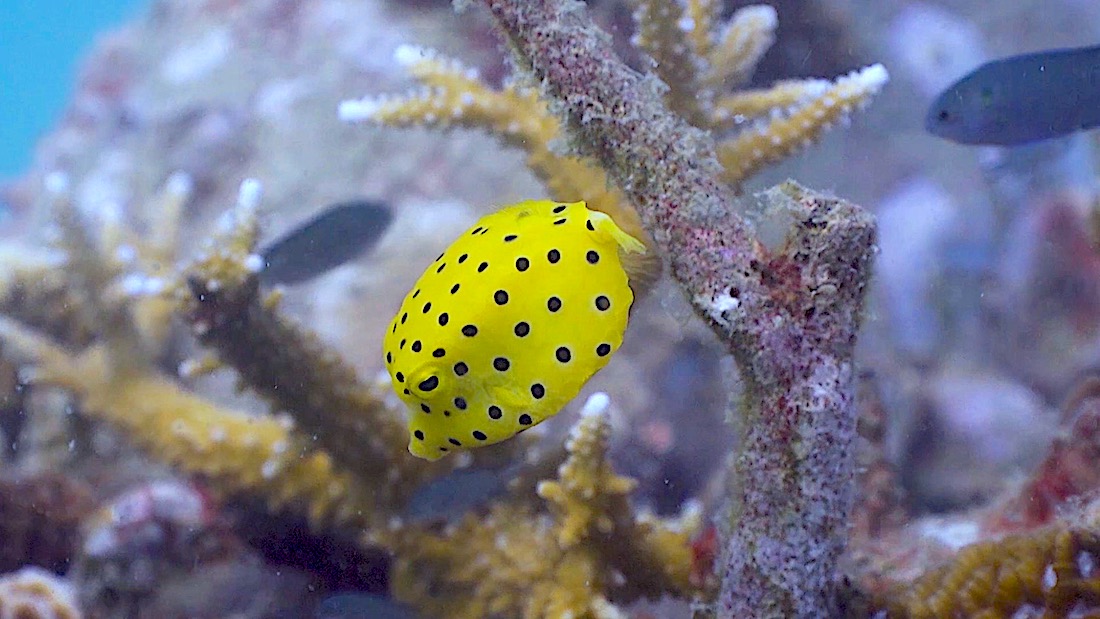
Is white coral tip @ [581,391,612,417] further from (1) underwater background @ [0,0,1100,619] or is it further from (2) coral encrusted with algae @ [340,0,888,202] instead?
(2) coral encrusted with algae @ [340,0,888,202]

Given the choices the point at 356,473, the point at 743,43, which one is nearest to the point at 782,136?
the point at 743,43

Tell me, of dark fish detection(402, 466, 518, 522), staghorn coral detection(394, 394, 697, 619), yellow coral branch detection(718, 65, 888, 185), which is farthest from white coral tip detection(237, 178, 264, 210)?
yellow coral branch detection(718, 65, 888, 185)

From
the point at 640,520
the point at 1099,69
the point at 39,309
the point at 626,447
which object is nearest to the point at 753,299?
the point at 640,520

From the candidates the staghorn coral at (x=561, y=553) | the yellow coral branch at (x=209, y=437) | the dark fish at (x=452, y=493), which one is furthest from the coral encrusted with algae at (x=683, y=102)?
the yellow coral branch at (x=209, y=437)

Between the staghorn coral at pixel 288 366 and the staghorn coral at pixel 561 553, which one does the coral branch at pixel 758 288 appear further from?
the staghorn coral at pixel 288 366

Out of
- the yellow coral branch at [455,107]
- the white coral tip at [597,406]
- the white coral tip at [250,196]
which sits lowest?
the white coral tip at [250,196]

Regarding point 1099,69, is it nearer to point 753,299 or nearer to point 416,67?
point 753,299
